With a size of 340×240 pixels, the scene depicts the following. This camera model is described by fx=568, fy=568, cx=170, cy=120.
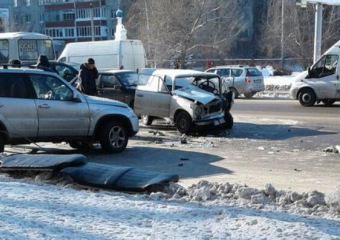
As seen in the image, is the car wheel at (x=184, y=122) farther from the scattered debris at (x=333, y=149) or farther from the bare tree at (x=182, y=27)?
the bare tree at (x=182, y=27)

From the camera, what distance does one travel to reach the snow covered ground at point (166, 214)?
4.89 m

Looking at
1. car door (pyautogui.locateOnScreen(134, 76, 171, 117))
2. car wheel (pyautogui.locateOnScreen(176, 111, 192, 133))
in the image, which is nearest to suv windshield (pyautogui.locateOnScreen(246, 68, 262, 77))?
car door (pyautogui.locateOnScreen(134, 76, 171, 117))

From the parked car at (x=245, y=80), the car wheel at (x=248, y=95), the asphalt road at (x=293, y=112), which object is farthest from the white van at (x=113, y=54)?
the asphalt road at (x=293, y=112)

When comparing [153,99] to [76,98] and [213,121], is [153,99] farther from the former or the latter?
[76,98]

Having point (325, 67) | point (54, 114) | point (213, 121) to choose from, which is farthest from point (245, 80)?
point (54, 114)

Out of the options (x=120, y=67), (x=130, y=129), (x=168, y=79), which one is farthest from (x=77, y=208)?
(x=120, y=67)

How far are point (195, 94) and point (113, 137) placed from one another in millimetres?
3829

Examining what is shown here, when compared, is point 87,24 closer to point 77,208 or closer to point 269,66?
point 269,66

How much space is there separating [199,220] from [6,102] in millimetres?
6720

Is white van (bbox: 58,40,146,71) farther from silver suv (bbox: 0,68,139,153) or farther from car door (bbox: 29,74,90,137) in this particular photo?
car door (bbox: 29,74,90,137)

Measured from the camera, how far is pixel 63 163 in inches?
314

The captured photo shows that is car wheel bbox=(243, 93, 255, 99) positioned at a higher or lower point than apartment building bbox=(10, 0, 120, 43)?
lower

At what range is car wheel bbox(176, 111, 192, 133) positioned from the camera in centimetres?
1519

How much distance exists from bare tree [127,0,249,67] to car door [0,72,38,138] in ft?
119
